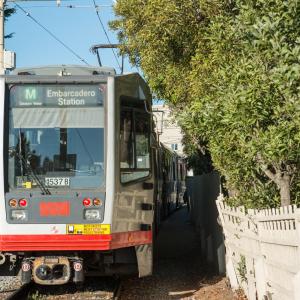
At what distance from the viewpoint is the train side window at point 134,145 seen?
360 inches

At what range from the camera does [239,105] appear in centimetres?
588

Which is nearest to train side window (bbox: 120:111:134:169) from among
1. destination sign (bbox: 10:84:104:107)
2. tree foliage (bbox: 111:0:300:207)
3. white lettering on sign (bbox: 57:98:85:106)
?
destination sign (bbox: 10:84:104:107)

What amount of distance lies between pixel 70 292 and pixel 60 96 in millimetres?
3389

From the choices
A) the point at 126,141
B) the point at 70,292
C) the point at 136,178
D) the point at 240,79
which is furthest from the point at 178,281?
the point at 240,79

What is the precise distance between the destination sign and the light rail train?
15 mm

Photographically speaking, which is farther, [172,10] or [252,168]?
[172,10]

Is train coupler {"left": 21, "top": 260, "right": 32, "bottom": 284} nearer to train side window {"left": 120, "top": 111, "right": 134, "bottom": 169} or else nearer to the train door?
the train door

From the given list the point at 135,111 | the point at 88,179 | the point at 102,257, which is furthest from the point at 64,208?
the point at 135,111

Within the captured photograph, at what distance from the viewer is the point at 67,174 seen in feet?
28.9

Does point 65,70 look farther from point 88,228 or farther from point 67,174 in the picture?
point 88,228

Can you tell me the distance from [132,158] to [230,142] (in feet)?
7.57

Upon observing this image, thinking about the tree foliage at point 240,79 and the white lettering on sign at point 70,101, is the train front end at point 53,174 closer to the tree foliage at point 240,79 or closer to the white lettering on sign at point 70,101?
the white lettering on sign at point 70,101

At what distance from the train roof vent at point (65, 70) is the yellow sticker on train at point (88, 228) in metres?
2.34

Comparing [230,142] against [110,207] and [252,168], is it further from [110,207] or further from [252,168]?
[110,207]
